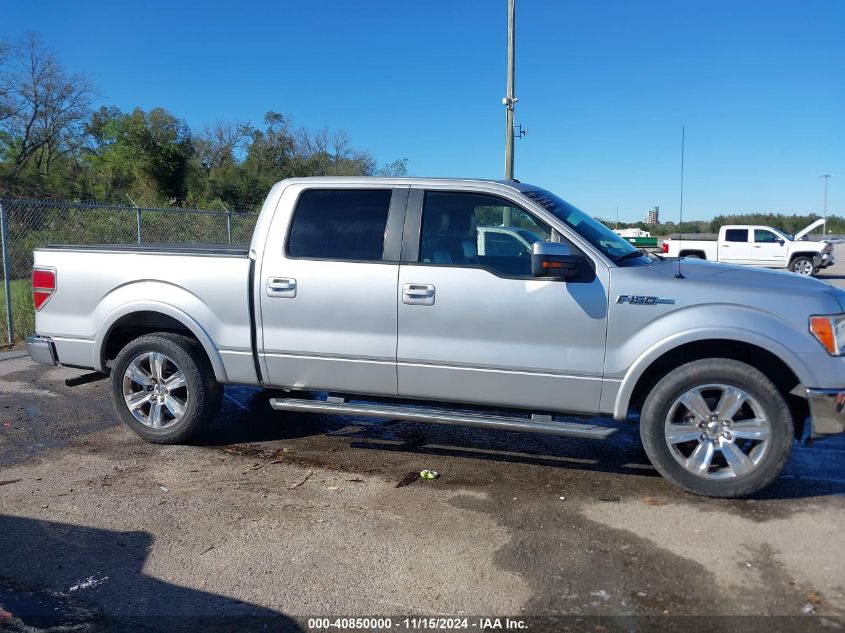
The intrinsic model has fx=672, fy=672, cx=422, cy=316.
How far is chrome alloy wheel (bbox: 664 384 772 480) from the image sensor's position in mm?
4273

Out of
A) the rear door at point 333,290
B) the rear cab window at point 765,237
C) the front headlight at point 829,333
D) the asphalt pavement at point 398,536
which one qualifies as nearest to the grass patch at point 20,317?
the asphalt pavement at point 398,536

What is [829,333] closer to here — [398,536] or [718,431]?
[718,431]

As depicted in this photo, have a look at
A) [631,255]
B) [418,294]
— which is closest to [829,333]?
[631,255]

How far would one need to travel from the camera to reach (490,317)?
182 inches

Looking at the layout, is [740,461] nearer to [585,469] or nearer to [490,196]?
[585,469]

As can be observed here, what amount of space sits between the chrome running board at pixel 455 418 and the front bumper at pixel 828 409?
1201 millimetres

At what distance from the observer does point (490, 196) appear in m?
4.90

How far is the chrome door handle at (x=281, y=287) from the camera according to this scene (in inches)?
197

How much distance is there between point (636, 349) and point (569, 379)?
480 millimetres

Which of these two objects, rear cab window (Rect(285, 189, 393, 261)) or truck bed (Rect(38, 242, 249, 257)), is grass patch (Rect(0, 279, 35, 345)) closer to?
truck bed (Rect(38, 242, 249, 257))

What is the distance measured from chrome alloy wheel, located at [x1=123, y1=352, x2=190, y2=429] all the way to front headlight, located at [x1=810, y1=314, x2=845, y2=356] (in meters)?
4.55

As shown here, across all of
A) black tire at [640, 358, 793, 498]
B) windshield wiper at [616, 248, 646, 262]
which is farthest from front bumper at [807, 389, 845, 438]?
windshield wiper at [616, 248, 646, 262]

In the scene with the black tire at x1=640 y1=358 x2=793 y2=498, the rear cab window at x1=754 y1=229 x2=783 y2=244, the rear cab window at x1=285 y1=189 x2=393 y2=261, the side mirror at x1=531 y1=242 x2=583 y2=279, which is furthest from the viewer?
the rear cab window at x1=754 y1=229 x2=783 y2=244

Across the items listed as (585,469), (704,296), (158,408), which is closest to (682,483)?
(585,469)
